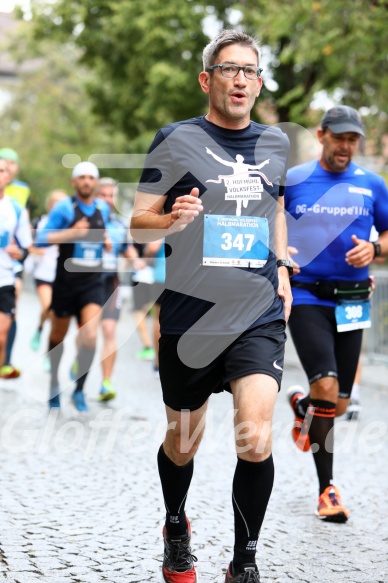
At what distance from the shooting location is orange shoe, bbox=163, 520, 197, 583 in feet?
13.5

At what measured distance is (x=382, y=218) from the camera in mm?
5910

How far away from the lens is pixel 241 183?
13.6ft

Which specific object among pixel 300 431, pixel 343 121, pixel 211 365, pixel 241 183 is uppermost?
pixel 343 121

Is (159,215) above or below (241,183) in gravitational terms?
below

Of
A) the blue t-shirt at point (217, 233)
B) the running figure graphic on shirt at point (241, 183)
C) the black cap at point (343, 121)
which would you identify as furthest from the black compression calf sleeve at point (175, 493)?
the black cap at point (343, 121)

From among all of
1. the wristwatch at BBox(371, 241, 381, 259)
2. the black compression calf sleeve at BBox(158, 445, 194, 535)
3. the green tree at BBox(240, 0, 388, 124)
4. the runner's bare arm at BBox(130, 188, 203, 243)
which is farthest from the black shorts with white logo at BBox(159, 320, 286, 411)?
the green tree at BBox(240, 0, 388, 124)

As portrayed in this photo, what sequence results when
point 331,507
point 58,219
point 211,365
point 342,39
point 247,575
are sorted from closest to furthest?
point 247,575, point 211,365, point 331,507, point 58,219, point 342,39

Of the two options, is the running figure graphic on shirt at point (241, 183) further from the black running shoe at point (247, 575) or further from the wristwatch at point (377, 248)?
the wristwatch at point (377, 248)

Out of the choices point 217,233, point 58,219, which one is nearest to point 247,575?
point 217,233

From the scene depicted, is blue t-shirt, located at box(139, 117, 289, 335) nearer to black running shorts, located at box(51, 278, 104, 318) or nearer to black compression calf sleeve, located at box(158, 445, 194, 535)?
black compression calf sleeve, located at box(158, 445, 194, 535)

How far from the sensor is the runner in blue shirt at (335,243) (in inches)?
226

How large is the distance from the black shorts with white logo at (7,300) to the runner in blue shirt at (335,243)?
10.9 ft

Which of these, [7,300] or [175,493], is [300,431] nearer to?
[175,493]

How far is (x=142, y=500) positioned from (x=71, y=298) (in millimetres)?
3476
